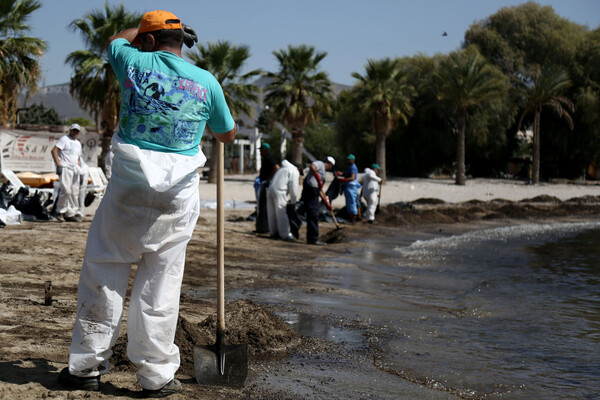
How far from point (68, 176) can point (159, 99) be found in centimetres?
970

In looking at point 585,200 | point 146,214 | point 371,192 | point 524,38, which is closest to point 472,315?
point 146,214

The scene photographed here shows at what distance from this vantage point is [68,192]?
42.1 ft

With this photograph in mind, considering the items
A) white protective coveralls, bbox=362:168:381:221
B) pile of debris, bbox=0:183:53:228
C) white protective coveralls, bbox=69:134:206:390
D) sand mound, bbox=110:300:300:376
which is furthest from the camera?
white protective coveralls, bbox=362:168:381:221

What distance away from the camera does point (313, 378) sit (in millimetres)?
4586

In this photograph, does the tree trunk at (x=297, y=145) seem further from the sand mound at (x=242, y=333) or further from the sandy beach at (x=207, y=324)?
the sand mound at (x=242, y=333)

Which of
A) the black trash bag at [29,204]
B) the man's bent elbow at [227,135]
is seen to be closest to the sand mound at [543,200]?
the black trash bag at [29,204]

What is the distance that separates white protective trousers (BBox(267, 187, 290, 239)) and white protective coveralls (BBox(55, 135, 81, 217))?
3.52 m

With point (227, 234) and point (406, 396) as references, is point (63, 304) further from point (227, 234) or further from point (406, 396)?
point (227, 234)

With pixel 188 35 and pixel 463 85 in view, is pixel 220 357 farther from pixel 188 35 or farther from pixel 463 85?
pixel 463 85

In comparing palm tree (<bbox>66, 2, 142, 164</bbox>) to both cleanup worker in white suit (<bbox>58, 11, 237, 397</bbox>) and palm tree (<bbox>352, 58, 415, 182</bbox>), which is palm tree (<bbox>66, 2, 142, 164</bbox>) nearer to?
palm tree (<bbox>352, 58, 415, 182</bbox>)

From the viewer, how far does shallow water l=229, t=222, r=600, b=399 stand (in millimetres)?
5070

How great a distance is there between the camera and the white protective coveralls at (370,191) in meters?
18.5

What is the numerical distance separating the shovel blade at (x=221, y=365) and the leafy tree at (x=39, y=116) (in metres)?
50.5

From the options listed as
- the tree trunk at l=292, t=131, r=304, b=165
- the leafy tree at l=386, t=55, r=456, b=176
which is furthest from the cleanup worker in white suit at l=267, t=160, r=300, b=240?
the leafy tree at l=386, t=55, r=456, b=176
